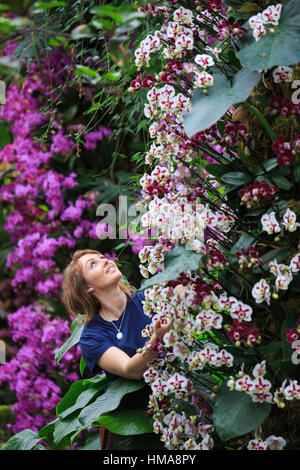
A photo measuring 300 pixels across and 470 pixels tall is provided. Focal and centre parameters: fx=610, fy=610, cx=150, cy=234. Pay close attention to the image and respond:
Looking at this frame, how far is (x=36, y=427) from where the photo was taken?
3107mm

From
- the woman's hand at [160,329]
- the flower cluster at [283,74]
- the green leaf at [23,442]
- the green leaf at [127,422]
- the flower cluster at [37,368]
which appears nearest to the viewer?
the flower cluster at [283,74]

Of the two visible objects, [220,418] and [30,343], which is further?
[30,343]

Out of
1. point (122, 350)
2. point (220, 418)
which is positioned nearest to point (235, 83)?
point (220, 418)

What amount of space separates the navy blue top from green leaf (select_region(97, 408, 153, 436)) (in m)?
0.15

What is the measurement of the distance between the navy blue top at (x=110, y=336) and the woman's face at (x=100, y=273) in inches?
4.1

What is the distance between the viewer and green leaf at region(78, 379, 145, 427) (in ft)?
5.03

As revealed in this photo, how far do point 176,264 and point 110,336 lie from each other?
26.3 inches

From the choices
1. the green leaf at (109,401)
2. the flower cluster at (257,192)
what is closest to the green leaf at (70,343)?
the green leaf at (109,401)

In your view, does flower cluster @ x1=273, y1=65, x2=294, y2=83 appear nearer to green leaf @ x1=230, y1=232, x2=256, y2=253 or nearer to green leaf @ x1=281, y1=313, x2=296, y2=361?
green leaf @ x1=230, y1=232, x2=256, y2=253

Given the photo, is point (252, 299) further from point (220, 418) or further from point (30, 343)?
point (30, 343)

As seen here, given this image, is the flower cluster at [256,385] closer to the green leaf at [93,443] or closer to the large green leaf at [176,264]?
the large green leaf at [176,264]

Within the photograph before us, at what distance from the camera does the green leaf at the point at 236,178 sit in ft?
4.04
